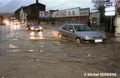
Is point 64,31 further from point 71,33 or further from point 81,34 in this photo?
point 81,34

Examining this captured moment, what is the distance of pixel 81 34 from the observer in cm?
873

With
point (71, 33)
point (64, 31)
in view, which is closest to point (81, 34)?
point (71, 33)

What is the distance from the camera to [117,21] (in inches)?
531

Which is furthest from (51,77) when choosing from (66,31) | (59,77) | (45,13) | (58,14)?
(45,13)

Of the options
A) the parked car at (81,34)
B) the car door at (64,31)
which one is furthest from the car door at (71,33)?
the car door at (64,31)

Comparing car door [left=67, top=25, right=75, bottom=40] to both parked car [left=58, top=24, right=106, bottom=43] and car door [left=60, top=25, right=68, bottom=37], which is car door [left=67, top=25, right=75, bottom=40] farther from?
car door [left=60, top=25, right=68, bottom=37]

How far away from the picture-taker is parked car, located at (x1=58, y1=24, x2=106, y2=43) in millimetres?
8453

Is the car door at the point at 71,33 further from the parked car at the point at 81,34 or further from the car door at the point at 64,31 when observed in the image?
the car door at the point at 64,31

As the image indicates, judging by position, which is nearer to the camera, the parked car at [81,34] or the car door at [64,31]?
the parked car at [81,34]

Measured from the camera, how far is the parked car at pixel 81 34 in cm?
845

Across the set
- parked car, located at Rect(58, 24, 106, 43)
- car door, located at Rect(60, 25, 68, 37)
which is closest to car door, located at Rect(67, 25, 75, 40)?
parked car, located at Rect(58, 24, 106, 43)

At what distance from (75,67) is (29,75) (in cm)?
149

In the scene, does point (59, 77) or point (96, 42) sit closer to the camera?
point (59, 77)

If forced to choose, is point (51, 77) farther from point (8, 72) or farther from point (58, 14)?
point (58, 14)
